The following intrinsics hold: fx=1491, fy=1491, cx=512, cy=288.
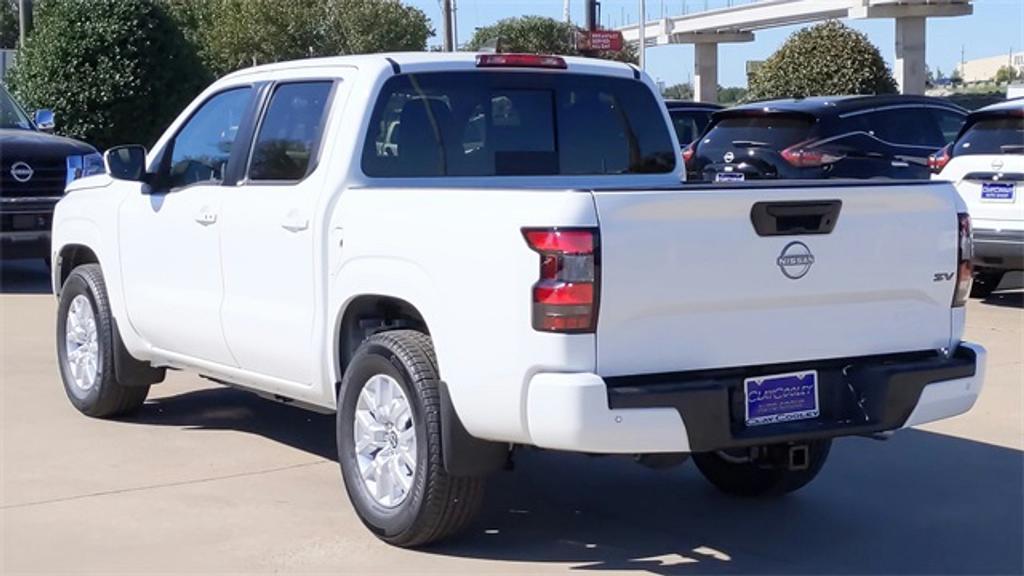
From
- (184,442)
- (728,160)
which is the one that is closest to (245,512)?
(184,442)

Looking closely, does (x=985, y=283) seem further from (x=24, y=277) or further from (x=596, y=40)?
(x=596, y=40)

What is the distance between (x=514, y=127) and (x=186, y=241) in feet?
5.64

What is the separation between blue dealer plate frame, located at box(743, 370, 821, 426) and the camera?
17.6 feet

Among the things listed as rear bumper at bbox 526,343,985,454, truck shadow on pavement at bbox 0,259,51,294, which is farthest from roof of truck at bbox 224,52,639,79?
truck shadow on pavement at bbox 0,259,51,294

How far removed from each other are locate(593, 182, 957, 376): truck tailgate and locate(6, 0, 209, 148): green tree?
17.6m

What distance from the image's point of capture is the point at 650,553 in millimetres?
5938

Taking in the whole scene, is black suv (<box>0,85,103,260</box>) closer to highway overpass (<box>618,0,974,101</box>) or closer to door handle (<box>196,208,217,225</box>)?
door handle (<box>196,208,217,225</box>)

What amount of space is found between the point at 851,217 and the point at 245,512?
9.39ft

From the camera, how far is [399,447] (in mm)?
5809

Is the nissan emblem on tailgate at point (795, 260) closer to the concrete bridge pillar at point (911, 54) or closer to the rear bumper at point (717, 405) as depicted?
the rear bumper at point (717, 405)

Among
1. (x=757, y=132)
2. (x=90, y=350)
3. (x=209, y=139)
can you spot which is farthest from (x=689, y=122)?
(x=209, y=139)

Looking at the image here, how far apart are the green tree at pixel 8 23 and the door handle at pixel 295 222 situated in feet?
166

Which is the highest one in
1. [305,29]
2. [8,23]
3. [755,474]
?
[8,23]

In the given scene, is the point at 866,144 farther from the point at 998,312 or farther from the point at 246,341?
the point at 246,341
